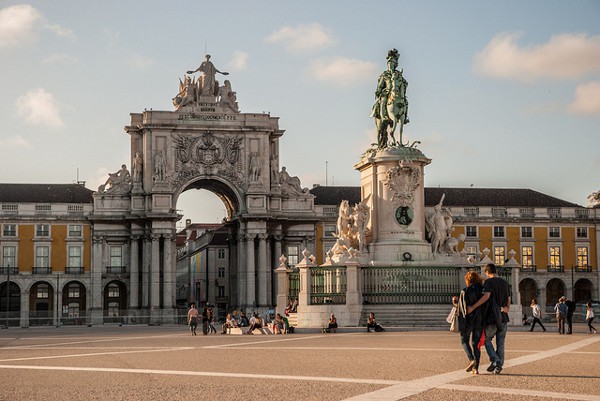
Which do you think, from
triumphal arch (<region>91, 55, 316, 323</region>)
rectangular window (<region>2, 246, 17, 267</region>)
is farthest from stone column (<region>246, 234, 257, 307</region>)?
rectangular window (<region>2, 246, 17, 267</region>)

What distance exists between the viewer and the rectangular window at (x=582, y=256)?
9019 cm

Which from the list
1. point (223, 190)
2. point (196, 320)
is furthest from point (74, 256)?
point (196, 320)

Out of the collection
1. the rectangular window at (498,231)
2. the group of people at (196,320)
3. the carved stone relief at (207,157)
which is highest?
the carved stone relief at (207,157)

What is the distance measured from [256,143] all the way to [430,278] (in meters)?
47.9

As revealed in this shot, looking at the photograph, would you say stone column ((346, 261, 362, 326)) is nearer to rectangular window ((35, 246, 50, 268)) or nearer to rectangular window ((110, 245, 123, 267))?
rectangular window ((110, 245, 123, 267))

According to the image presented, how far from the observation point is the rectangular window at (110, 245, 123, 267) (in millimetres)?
83750

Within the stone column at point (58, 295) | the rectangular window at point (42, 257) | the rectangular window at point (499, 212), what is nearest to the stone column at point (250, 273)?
the stone column at point (58, 295)

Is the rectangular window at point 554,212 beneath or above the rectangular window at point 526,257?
above

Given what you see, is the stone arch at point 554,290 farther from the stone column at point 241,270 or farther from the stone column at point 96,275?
the stone column at point 96,275

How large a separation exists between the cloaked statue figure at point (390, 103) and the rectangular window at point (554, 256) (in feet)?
179

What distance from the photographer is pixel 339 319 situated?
38031 mm

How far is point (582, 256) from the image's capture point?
90312mm

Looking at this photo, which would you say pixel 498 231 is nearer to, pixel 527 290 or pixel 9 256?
pixel 527 290

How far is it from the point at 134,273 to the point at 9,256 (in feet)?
32.4
